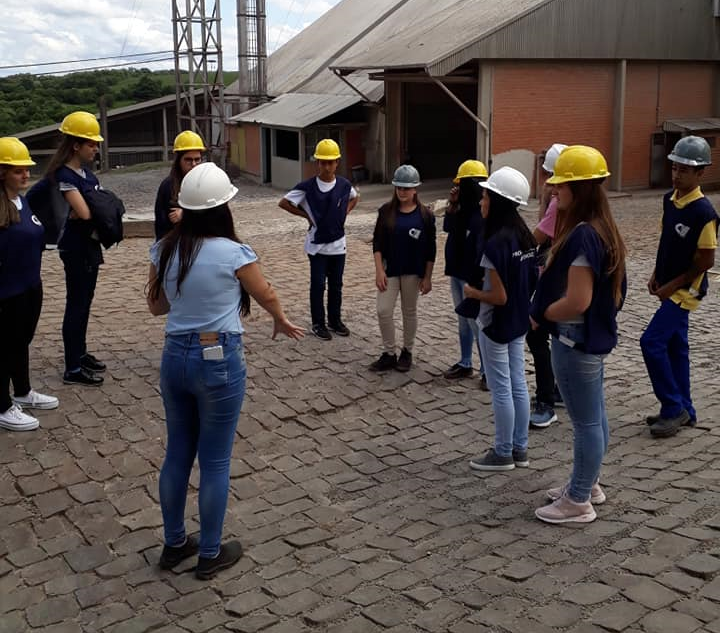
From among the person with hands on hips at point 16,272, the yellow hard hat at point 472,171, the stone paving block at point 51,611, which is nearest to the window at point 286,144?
the yellow hard hat at point 472,171

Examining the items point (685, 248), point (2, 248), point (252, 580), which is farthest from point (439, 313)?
point (252, 580)

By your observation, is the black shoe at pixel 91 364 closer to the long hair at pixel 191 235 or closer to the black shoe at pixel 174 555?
the black shoe at pixel 174 555

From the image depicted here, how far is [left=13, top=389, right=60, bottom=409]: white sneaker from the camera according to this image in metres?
6.57

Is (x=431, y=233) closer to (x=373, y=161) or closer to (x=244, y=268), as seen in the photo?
(x=244, y=268)

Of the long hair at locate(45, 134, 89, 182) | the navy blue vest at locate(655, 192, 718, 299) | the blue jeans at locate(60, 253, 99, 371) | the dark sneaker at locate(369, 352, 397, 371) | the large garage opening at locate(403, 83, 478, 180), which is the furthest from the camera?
the large garage opening at locate(403, 83, 478, 180)

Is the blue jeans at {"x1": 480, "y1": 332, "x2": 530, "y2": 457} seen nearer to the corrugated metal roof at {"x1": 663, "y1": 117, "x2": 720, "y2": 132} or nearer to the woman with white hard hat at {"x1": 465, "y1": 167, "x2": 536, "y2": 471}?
the woman with white hard hat at {"x1": 465, "y1": 167, "x2": 536, "y2": 471}

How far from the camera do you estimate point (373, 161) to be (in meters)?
25.5

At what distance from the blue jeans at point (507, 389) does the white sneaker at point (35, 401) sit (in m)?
3.24

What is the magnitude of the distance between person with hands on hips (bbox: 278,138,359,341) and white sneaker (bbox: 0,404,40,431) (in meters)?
3.19

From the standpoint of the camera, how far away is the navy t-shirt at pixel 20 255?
589 cm

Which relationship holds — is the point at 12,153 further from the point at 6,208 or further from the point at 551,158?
the point at 551,158

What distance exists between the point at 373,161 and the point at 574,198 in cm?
2129

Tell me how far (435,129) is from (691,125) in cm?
694

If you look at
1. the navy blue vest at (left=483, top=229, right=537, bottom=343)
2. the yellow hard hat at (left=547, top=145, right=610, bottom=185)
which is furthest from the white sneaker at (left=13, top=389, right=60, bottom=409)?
the yellow hard hat at (left=547, top=145, right=610, bottom=185)
